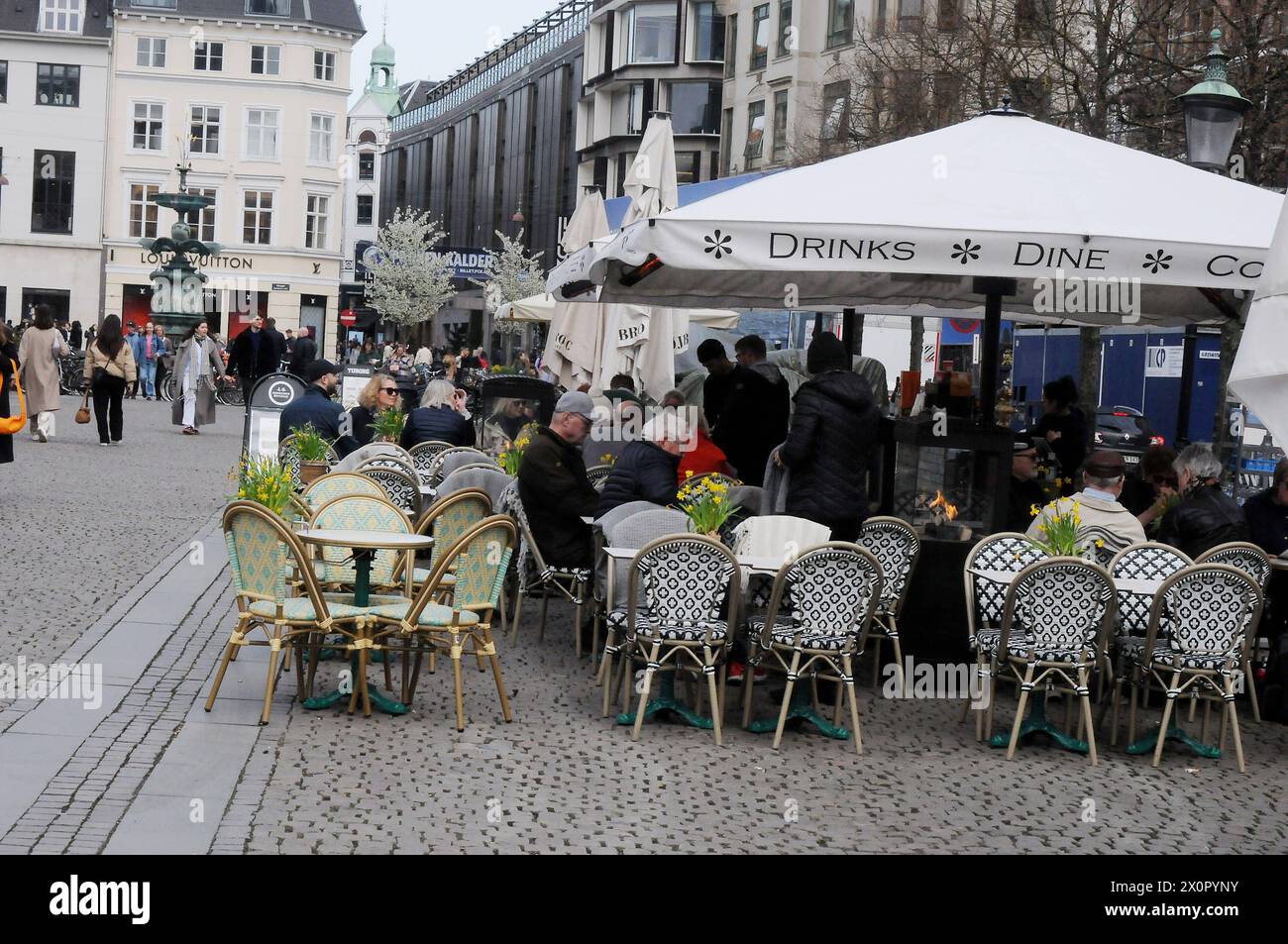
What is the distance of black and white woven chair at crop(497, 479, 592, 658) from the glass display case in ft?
6.77

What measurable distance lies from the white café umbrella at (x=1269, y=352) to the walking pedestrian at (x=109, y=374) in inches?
851

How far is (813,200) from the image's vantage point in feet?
29.7

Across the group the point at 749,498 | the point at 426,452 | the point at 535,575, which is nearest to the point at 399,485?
the point at 535,575

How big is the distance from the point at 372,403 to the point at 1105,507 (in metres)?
7.50

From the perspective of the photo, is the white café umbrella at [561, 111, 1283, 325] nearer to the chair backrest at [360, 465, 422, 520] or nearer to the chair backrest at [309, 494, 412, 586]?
the chair backrest at [309, 494, 412, 586]

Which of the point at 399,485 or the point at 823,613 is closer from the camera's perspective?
the point at 823,613

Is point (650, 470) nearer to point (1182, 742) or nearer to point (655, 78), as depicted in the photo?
point (1182, 742)

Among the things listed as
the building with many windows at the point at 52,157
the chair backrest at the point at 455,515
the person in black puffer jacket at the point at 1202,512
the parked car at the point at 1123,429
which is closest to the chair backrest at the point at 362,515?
the chair backrest at the point at 455,515

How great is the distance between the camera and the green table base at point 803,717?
28.7ft

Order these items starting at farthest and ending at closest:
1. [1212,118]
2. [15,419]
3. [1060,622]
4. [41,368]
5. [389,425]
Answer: [41,368] < [15,419] < [389,425] < [1212,118] < [1060,622]

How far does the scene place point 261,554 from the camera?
846cm

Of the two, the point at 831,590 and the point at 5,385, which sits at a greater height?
the point at 5,385

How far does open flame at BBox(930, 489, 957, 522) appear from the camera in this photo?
1041 cm

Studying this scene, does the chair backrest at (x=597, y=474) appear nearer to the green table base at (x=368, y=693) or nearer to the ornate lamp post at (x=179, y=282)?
the green table base at (x=368, y=693)
